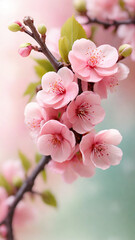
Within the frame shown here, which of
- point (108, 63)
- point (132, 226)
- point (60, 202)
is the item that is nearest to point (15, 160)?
point (60, 202)

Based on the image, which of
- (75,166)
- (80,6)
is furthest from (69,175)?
(80,6)

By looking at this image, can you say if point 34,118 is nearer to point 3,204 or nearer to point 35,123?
point 35,123

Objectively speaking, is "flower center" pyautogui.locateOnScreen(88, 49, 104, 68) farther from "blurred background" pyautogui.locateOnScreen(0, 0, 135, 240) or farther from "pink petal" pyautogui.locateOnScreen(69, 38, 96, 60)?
"blurred background" pyautogui.locateOnScreen(0, 0, 135, 240)

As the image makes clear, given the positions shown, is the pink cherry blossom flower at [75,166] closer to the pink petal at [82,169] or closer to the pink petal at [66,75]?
the pink petal at [82,169]

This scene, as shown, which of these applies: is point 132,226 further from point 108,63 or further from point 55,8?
point 55,8

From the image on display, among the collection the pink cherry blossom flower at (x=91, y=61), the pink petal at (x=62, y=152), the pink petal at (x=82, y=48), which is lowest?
the pink petal at (x=62, y=152)

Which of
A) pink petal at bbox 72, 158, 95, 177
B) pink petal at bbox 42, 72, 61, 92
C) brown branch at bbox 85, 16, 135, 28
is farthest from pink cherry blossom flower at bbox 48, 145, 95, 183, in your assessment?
brown branch at bbox 85, 16, 135, 28

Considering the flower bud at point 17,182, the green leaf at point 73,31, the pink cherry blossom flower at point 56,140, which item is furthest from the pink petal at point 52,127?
the flower bud at point 17,182
